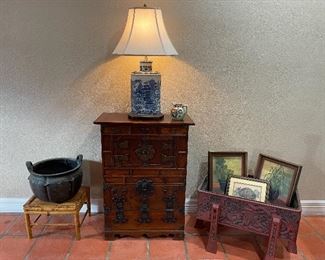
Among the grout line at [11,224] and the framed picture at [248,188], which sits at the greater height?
the framed picture at [248,188]

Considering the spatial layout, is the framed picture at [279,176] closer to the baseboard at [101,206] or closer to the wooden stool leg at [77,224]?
the baseboard at [101,206]

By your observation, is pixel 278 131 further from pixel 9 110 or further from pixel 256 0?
pixel 9 110

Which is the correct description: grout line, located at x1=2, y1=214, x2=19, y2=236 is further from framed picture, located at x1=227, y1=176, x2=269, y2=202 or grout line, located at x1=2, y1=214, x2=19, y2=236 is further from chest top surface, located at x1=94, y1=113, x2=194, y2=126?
framed picture, located at x1=227, y1=176, x2=269, y2=202

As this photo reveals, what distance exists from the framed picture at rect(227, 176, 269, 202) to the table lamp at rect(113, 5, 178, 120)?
683 millimetres

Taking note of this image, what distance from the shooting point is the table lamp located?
5.70ft

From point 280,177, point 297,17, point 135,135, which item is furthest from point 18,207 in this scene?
point 297,17

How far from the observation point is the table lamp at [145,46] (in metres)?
1.74

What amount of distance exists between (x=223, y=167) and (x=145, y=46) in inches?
40.0

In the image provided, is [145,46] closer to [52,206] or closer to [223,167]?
[223,167]

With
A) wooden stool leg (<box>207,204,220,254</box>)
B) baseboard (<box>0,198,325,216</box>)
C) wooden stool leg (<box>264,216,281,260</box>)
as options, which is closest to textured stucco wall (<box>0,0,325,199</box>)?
baseboard (<box>0,198,325,216</box>)

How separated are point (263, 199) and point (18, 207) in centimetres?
185

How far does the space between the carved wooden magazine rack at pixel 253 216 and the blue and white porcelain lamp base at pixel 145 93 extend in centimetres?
62

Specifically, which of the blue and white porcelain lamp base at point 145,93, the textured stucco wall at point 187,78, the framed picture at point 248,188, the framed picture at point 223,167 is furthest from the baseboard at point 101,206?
the blue and white porcelain lamp base at point 145,93

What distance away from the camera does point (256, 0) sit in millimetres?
1986
